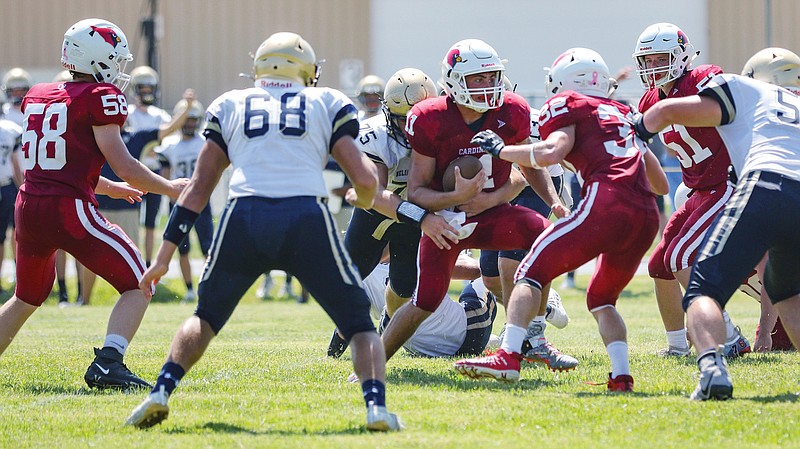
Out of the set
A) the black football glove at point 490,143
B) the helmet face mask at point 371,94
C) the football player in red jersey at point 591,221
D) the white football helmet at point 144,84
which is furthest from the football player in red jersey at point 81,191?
the white football helmet at point 144,84

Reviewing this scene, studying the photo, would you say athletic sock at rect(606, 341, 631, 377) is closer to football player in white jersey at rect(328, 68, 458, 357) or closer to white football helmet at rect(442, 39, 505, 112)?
football player in white jersey at rect(328, 68, 458, 357)

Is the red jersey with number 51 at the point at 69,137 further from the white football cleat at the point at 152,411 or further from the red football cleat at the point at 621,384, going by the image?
the red football cleat at the point at 621,384

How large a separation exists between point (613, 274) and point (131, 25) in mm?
20778

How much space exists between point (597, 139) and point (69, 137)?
8.99 ft

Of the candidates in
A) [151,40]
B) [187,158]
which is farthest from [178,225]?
[151,40]

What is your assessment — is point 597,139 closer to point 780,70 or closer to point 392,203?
point 392,203

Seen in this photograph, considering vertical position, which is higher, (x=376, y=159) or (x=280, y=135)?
(x=280, y=135)

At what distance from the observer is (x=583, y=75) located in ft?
18.9

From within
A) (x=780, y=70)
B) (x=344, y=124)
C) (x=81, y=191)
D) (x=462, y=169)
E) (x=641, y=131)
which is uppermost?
(x=780, y=70)

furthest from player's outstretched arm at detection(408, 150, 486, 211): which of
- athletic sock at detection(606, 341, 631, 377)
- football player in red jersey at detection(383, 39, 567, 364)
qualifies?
athletic sock at detection(606, 341, 631, 377)

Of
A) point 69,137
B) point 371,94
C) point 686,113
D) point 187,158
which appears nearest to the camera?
point 686,113

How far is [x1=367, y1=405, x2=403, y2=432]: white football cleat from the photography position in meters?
4.50

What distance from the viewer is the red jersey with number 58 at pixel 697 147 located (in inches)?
263

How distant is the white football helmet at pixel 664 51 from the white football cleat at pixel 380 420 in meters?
3.18
